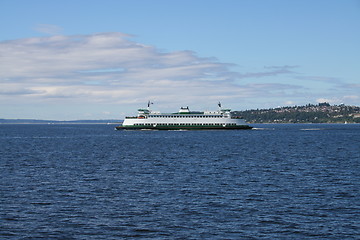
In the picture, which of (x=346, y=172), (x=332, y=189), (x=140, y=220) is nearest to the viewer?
(x=140, y=220)

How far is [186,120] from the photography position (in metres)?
184

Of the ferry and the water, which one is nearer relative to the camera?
the water

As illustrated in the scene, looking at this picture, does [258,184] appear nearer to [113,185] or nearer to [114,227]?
[113,185]

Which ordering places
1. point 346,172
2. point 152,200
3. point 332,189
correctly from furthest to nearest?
point 346,172 → point 332,189 → point 152,200

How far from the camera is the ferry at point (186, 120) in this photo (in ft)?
602

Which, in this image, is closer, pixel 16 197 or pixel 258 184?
pixel 16 197

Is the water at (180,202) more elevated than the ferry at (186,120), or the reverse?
the ferry at (186,120)

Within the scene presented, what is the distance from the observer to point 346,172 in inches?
1838

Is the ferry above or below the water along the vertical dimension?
above

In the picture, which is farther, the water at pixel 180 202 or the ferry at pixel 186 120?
the ferry at pixel 186 120

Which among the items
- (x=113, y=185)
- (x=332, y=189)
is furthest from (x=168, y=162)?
(x=332, y=189)

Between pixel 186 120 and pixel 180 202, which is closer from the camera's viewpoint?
pixel 180 202

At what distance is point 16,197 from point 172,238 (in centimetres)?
1499

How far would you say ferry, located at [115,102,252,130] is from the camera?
183 meters
